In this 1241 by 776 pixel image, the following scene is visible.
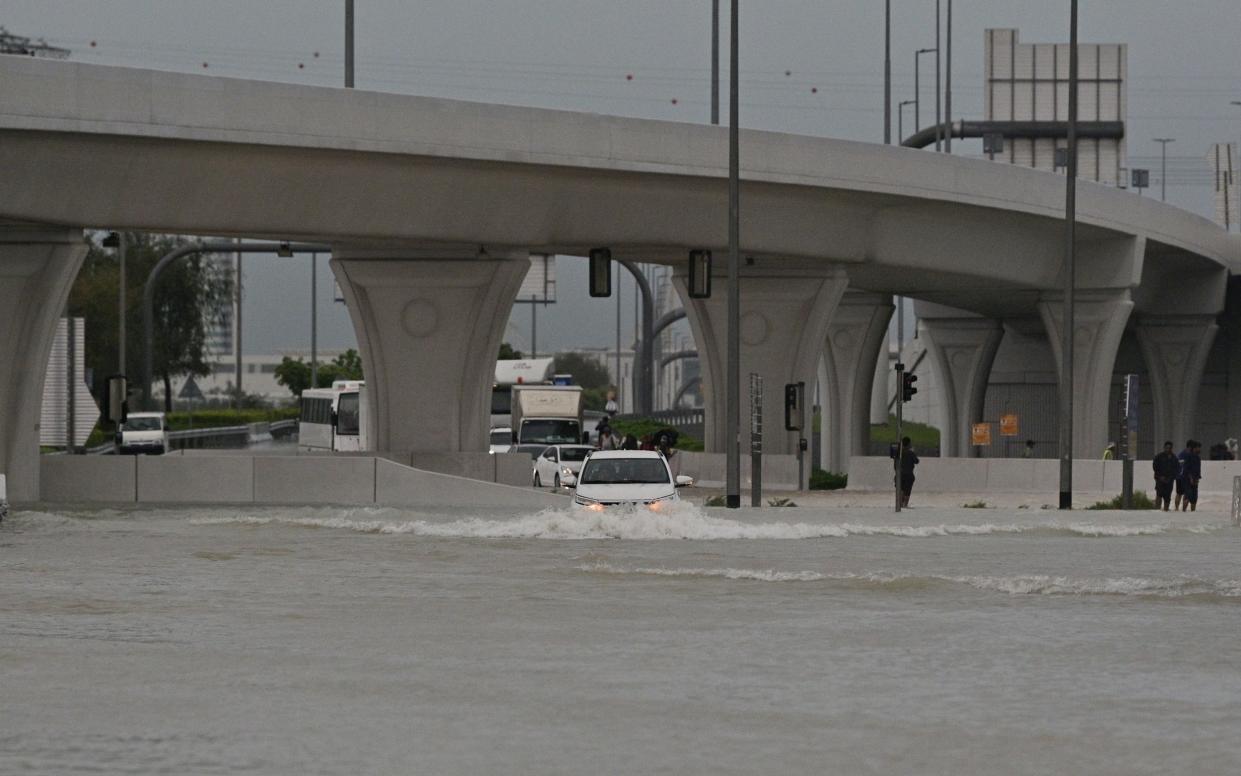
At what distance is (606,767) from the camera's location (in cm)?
1068

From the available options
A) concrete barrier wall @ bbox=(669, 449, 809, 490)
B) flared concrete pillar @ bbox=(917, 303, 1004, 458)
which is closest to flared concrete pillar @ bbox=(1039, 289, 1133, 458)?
concrete barrier wall @ bbox=(669, 449, 809, 490)

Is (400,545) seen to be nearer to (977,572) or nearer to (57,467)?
(977,572)

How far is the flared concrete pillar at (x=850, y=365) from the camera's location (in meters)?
66.9

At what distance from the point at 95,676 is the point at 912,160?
36.8m

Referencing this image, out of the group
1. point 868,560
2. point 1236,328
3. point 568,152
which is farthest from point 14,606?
point 1236,328

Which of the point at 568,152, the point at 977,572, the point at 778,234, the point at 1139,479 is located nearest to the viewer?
the point at 977,572

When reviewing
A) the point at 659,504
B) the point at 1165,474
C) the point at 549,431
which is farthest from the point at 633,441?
the point at 659,504

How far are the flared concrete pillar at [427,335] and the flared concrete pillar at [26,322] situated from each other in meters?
7.91

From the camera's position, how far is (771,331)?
5262cm

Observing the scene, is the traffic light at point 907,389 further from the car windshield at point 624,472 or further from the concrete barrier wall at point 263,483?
the car windshield at point 624,472

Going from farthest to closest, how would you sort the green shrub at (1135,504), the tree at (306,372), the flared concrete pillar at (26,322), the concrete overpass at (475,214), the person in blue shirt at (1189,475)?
the tree at (306,372) → the green shrub at (1135,504) → the person in blue shirt at (1189,475) → the flared concrete pillar at (26,322) → the concrete overpass at (475,214)

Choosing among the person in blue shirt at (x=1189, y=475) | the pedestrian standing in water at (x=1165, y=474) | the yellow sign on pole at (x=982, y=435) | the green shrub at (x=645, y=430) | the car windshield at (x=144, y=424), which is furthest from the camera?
the car windshield at (x=144, y=424)

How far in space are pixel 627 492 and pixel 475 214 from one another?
42.9ft

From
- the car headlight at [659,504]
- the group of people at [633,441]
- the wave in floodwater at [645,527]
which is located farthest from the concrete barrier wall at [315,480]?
the group of people at [633,441]
